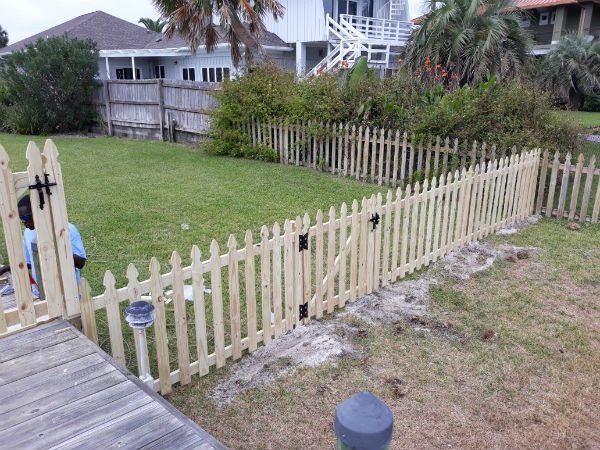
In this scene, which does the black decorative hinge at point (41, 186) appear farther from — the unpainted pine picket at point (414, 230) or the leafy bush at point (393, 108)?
the leafy bush at point (393, 108)

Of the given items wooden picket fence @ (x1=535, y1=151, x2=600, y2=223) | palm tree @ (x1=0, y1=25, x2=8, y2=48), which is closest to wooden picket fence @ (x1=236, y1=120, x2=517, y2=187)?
wooden picket fence @ (x1=535, y1=151, x2=600, y2=223)

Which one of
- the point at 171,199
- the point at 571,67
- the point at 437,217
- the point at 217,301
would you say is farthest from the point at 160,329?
the point at 571,67

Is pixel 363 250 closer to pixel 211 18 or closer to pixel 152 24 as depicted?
pixel 211 18

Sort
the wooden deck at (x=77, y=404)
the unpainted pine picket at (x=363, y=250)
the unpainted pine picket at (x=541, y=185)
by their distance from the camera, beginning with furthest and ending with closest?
1. the unpainted pine picket at (x=541, y=185)
2. the unpainted pine picket at (x=363, y=250)
3. the wooden deck at (x=77, y=404)

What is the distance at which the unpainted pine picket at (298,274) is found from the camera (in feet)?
15.6

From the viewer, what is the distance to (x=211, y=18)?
16438mm

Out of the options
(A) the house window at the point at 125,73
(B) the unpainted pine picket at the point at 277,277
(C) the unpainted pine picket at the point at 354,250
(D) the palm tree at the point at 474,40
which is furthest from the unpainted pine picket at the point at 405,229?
(A) the house window at the point at 125,73

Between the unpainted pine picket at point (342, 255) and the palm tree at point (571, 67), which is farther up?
the palm tree at point (571, 67)

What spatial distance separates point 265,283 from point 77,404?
2087mm

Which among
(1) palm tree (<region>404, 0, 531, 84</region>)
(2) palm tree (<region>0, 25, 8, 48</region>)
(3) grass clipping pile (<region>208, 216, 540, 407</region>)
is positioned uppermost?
(2) palm tree (<region>0, 25, 8, 48</region>)

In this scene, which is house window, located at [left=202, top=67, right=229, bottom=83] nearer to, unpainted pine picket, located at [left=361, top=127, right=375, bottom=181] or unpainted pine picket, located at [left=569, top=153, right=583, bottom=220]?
unpainted pine picket, located at [left=361, top=127, right=375, bottom=181]

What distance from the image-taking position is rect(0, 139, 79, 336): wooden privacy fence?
317 centimetres

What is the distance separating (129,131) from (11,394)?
17.7 meters

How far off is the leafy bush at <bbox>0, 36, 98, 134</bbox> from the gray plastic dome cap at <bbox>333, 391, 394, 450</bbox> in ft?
66.1
